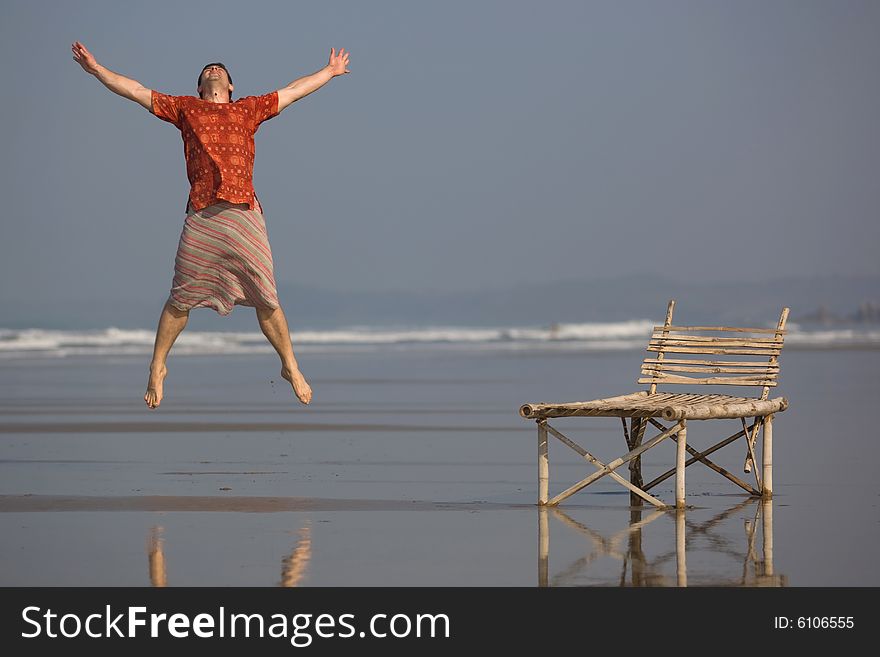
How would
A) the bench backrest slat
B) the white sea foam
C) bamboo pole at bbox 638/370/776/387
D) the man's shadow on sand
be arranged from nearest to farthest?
the man's shadow on sand < bamboo pole at bbox 638/370/776/387 < the bench backrest slat < the white sea foam

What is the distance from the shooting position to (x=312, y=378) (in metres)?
23.4

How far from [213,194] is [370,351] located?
86.7 ft

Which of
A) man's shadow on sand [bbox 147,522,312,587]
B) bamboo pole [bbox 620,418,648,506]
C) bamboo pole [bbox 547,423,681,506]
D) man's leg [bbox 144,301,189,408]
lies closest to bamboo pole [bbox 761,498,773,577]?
bamboo pole [bbox 547,423,681,506]

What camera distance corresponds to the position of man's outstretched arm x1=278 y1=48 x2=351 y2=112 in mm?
8055

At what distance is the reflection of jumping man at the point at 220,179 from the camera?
7.89 metres

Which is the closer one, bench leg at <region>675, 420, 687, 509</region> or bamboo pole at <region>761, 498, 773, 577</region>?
bamboo pole at <region>761, 498, 773, 577</region>

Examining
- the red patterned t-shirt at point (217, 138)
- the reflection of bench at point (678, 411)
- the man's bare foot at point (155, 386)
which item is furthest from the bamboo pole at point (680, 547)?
the man's bare foot at point (155, 386)

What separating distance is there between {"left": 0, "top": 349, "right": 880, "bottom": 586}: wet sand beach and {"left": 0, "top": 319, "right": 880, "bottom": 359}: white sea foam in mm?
15797

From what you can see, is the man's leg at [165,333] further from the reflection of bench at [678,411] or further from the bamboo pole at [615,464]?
the bamboo pole at [615,464]

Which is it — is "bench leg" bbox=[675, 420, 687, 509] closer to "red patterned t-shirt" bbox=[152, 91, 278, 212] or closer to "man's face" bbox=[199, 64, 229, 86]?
"red patterned t-shirt" bbox=[152, 91, 278, 212]

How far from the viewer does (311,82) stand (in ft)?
26.7

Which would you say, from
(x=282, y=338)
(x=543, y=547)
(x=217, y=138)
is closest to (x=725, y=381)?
(x=543, y=547)
